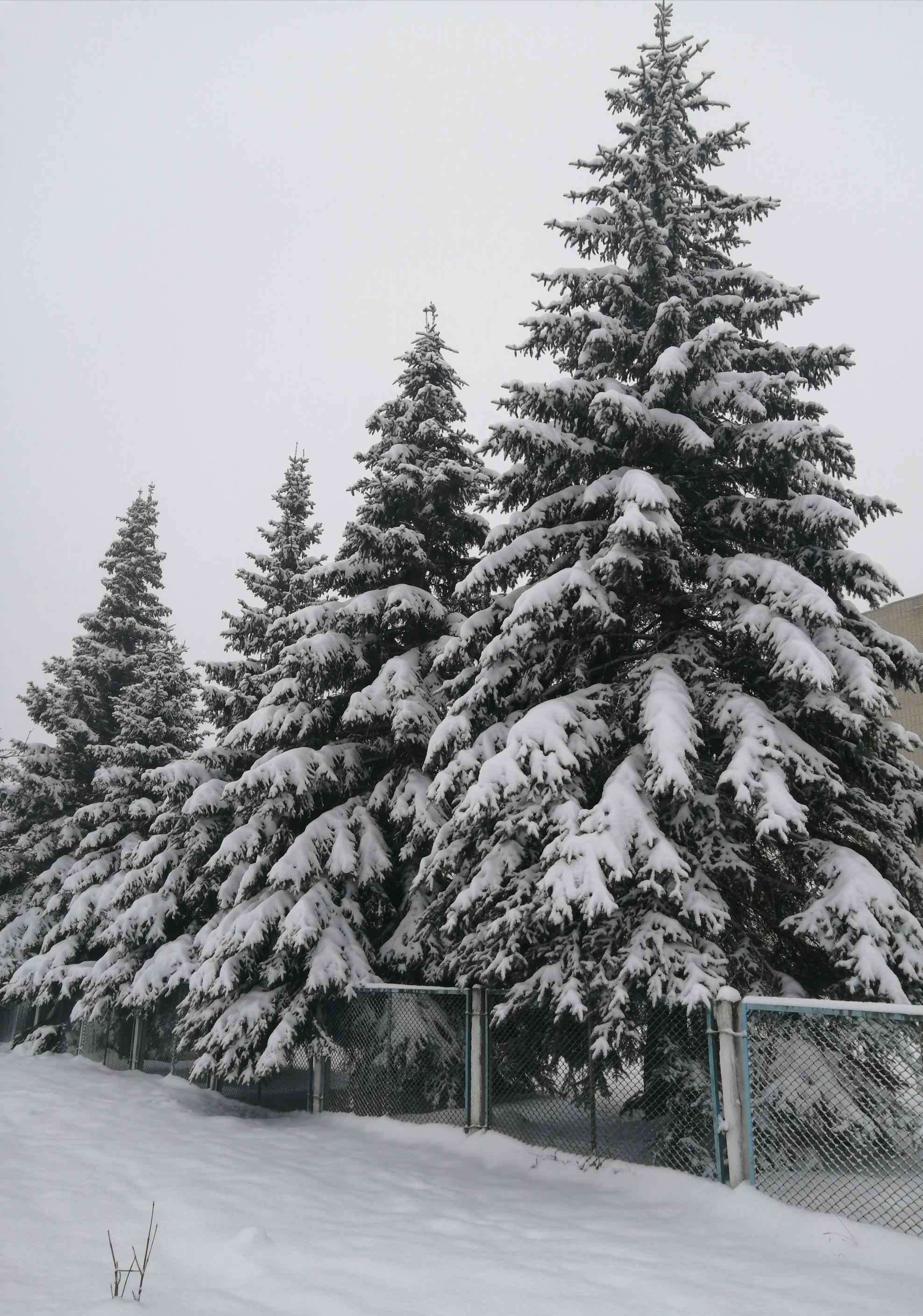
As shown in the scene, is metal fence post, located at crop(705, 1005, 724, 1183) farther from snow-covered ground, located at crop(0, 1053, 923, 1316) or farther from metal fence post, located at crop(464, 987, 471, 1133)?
metal fence post, located at crop(464, 987, 471, 1133)

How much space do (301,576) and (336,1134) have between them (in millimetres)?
7959

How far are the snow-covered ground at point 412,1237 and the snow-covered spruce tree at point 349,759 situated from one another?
2.53 meters

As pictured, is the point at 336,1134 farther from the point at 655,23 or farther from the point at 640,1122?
the point at 655,23

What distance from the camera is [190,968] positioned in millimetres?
14227

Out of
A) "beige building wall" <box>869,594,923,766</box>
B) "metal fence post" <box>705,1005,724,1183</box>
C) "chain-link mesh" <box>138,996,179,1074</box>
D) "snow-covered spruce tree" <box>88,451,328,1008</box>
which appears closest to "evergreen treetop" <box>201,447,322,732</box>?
"snow-covered spruce tree" <box>88,451,328,1008</box>

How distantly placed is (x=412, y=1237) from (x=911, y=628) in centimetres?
3913

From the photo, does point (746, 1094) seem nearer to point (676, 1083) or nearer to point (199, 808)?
point (676, 1083)

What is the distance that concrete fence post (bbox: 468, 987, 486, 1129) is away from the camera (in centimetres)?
912

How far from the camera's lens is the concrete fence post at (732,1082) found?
6812 millimetres

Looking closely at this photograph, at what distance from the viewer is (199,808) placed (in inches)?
553

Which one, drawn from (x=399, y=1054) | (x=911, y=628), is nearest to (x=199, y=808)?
(x=399, y=1054)

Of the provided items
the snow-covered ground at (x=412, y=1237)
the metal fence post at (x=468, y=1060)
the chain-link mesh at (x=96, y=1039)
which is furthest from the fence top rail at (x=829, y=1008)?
the chain-link mesh at (x=96, y=1039)

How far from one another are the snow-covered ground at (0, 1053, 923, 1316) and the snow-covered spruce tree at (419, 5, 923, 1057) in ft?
4.92

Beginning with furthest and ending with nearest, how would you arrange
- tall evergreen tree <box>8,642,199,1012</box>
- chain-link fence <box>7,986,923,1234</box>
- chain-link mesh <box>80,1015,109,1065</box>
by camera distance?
tall evergreen tree <box>8,642,199,1012</box>
chain-link mesh <box>80,1015,109,1065</box>
chain-link fence <box>7,986,923,1234</box>
